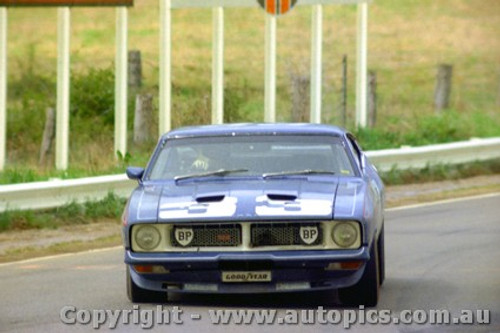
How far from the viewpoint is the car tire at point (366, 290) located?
516 inches

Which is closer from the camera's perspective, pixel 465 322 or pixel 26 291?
pixel 465 322

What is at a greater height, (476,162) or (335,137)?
(335,137)

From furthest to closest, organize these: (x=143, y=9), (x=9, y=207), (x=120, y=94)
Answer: (x=143, y=9) → (x=120, y=94) → (x=9, y=207)

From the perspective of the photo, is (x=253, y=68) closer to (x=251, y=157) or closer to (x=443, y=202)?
(x=443, y=202)

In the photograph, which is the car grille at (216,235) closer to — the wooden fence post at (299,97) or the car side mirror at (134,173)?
the car side mirror at (134,173)

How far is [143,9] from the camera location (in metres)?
61.1

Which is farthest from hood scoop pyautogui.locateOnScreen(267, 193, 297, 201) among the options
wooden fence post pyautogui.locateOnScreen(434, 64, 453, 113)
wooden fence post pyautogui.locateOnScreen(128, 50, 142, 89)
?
wooden fence post pyautogui.locateOnScreen(434, 64, 453, 113)

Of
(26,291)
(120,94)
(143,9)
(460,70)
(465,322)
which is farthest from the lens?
(143,9)

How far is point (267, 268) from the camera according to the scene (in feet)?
42.2

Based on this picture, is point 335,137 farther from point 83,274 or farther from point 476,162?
point 476,162

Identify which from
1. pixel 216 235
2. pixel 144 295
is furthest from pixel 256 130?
pixel 144 295

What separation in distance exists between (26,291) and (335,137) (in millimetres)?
2904

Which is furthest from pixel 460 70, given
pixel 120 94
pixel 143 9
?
pixel 120 94

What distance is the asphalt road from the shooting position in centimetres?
1234
